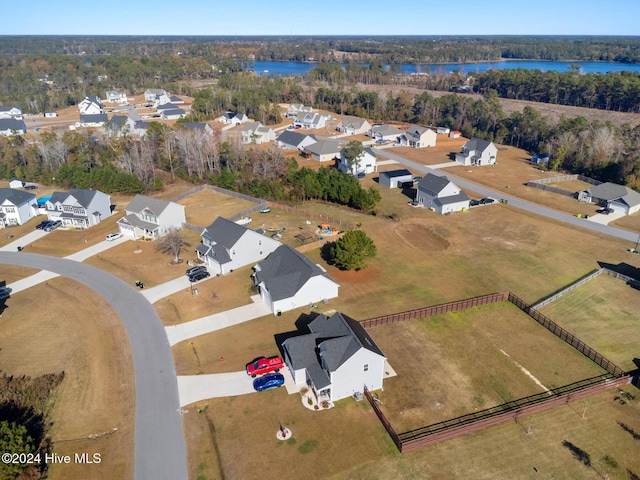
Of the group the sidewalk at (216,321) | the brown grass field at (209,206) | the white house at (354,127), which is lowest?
the sidewalk at (216,321)

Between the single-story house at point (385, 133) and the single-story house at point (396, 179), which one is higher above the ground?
the single-story house at point (385, 133)

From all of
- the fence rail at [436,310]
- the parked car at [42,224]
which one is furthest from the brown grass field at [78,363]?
the fence rail at [436,310]

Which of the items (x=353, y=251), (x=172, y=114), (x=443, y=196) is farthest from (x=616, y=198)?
(x=172, y=114)


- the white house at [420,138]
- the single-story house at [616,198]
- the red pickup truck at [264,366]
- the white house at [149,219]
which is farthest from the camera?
the white house at [420,138]

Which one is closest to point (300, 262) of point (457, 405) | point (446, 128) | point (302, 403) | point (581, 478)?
point (302, 403)

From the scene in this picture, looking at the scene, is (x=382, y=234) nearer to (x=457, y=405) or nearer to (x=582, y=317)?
(x=582, y=317)

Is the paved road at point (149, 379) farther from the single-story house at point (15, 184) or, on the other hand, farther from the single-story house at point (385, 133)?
the single-story house at point (385, 133)
